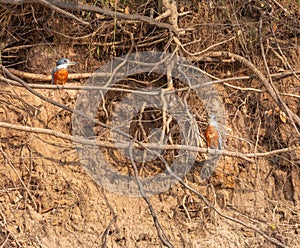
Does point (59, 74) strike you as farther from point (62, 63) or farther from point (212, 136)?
point (212, 136)

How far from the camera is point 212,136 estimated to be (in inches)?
163

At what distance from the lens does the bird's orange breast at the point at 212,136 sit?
4.15 meters

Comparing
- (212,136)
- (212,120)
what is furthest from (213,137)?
(212,120)

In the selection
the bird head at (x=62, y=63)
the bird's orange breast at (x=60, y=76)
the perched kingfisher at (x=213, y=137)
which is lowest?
the perched kingfisher at (x=213, y=137)

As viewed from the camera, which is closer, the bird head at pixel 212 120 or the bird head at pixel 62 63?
the bird head at pixel 62 63

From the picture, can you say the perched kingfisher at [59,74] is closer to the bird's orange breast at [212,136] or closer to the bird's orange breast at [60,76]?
the bird's orange breast at [60,76]

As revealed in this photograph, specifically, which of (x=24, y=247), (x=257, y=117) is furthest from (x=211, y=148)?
(x=24, y=247)

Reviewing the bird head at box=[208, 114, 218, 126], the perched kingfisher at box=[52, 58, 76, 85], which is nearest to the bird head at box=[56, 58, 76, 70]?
the perched kingfisher at box=[52, 58, 76, 85]

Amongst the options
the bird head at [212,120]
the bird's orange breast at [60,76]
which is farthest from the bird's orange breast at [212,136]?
the bird's orange breast at [60,76]

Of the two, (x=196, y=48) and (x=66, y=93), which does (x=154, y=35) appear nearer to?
(x=196, y=48)

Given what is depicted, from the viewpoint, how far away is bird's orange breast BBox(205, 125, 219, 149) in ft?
13.6

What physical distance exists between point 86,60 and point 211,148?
1.17 meters

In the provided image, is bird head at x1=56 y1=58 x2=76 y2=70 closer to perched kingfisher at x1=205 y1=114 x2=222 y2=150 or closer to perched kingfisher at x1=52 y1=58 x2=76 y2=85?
perched kingfisher at x1=52 y1=58 x2=76 y2=85

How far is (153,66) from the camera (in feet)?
14.3
